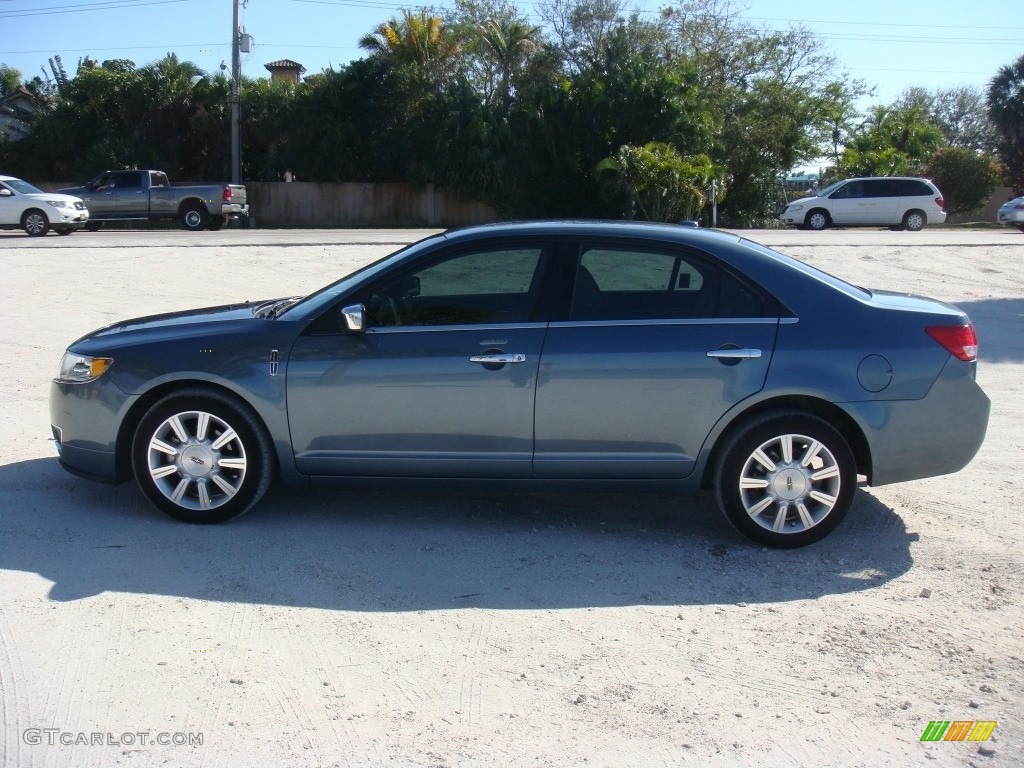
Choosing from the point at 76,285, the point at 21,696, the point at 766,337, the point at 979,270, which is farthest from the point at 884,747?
the point at 979,270

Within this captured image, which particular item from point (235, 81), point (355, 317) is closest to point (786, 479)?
point (355, 317)

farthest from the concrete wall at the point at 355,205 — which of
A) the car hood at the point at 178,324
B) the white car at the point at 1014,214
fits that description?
the car hood at the point at 178,324

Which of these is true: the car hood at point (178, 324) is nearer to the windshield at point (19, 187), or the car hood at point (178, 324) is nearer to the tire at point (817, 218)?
the windshield at point (19, 187)

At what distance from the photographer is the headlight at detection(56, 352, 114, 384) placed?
224 inches

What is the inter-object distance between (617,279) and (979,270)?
42.7 feet

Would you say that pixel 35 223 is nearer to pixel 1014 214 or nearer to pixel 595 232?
pixel 595 232

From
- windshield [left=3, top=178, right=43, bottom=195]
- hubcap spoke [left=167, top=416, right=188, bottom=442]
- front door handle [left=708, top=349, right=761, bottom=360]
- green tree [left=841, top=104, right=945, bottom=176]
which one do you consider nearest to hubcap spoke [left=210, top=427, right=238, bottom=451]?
hubcap spoke [left=167, top=416, right=188, bottom=442]

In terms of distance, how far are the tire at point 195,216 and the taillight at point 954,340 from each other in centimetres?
2824

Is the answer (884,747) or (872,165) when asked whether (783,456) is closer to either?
(884,747)

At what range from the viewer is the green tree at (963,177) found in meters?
47.0

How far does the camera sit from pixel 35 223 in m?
26.0

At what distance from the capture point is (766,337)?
5.32 meters

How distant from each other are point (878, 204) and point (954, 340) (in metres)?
29.1

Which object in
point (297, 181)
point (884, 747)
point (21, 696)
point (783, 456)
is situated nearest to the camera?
point (884, 747)
